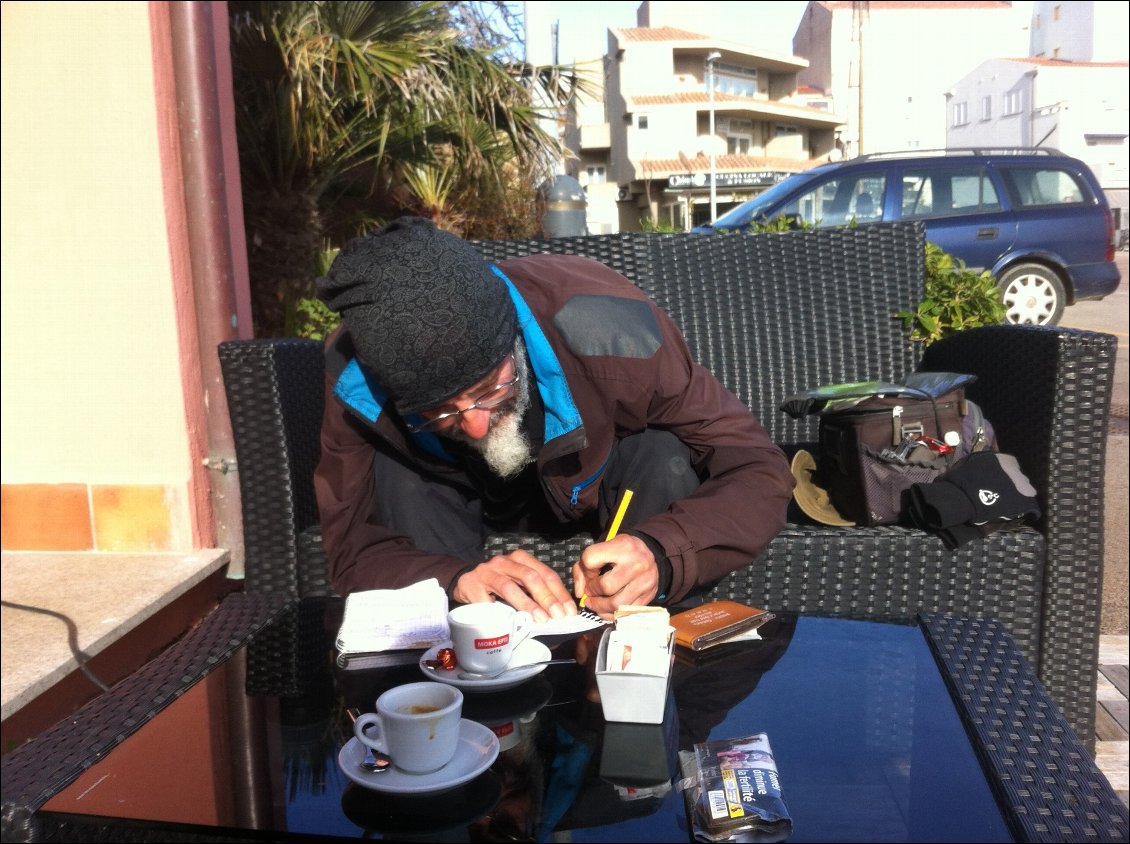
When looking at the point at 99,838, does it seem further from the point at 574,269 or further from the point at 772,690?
the point at 574,269

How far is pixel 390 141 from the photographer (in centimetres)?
641

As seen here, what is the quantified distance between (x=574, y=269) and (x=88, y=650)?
1.74m

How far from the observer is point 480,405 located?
169 cm

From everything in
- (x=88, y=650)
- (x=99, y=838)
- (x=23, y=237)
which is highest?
(x=23, y=237)

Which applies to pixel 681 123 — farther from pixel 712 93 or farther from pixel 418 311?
pixel 418 311

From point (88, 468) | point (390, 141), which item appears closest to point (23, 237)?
point (88, 468)

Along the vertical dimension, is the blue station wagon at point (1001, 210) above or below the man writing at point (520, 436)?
above

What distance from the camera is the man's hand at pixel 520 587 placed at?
156cm

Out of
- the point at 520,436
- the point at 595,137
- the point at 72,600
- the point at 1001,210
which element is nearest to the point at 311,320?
the point at 72,600

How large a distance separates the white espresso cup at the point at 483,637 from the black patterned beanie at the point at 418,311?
40 cm

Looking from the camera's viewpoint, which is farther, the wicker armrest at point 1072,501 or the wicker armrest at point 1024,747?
the wicker armrest at point 1072,501

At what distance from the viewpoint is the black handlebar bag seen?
215cm

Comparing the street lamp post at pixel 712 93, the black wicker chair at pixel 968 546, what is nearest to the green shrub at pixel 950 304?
the black wicker chair at pixel 968 546

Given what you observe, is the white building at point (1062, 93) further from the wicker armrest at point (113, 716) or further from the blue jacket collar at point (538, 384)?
the wicker armrest at point (113, 716)
